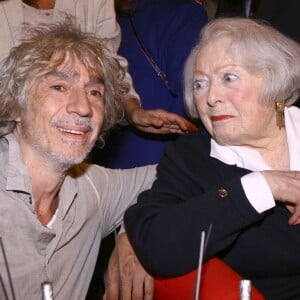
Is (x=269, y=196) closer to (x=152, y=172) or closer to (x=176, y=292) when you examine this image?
(x=176, y=292)

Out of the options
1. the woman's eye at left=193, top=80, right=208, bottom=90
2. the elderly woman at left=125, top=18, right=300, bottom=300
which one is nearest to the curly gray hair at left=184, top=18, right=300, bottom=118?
the elderly woman at left=125, top=18, right=300, bottom=300

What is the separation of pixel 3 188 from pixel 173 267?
510mm

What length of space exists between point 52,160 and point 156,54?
92cm

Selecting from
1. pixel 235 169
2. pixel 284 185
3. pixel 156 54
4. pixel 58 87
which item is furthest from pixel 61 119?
pixel 156 54

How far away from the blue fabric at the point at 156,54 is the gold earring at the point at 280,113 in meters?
0.62

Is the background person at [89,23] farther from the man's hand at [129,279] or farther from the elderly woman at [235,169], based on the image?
the man's hand at [129,279]

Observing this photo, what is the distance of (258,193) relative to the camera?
168 centimetres

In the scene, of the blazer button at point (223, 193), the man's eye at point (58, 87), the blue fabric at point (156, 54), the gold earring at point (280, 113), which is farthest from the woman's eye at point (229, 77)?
the blue fabric at point (156, 54)

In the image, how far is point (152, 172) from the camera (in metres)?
2.20

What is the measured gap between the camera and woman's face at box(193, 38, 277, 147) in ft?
6.17

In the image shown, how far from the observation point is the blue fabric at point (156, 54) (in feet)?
8.29

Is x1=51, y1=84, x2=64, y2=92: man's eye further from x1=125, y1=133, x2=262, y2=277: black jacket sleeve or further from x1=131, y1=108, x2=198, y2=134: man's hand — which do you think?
x1=131, y1=108, x2=198, y2=134: man's hand

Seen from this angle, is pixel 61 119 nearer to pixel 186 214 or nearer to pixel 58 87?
pixel 58 87

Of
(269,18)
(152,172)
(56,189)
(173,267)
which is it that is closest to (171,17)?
(269,18)
